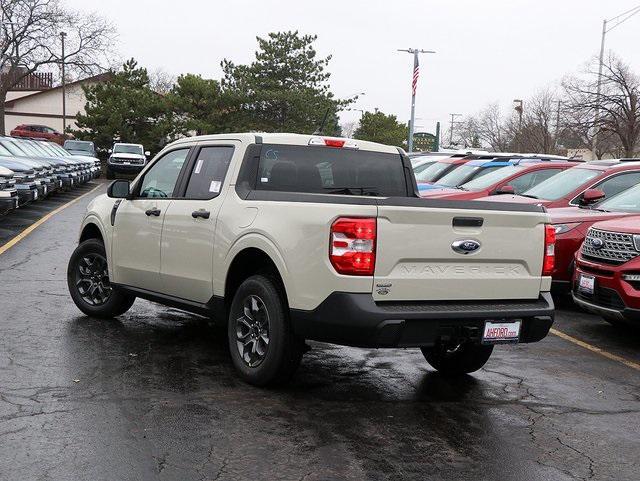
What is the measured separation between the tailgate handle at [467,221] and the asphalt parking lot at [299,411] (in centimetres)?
125

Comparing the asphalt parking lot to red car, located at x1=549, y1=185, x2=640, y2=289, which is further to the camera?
red car, located at x1=549, y1=185, x2=640, y2=289

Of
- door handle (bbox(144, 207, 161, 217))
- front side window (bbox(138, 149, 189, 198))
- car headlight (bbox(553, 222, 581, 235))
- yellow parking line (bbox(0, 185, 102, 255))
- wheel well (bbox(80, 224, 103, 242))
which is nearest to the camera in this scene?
door handle (bbox(144, 207, 161, 217))

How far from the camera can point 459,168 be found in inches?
608

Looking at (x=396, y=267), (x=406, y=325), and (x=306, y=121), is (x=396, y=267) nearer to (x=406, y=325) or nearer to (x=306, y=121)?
(x=406, y=325)

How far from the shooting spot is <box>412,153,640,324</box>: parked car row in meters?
7.46

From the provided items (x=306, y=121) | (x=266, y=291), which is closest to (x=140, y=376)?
(x=266, y=291)

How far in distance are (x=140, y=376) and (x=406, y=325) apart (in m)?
2.05

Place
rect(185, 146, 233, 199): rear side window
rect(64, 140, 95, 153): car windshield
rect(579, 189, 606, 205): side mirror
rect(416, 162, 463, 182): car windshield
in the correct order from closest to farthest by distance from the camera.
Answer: rect(185, 146, 233, 199): rear side window → rect(579, 189, 606, 205): side mirror → rect(416, 162, 463, 182): car windshield → rect(64, 140, 95, 153): car windshield

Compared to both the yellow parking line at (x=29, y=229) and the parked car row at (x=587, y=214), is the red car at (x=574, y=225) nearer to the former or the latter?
the parked car row at (x=587, y=214)

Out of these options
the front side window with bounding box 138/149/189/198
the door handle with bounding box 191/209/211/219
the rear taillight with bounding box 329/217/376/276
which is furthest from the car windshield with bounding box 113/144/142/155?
the rear taillight with bounding box 329/217/376/276

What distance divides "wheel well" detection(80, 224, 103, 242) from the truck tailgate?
3.91 meters

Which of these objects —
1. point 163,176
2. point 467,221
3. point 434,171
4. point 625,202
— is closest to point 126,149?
point 434,171

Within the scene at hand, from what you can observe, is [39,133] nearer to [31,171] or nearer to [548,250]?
[31,171]

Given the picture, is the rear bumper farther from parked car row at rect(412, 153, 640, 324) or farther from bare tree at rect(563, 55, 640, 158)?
bare tree at rect(563, 55, 640, 158)
